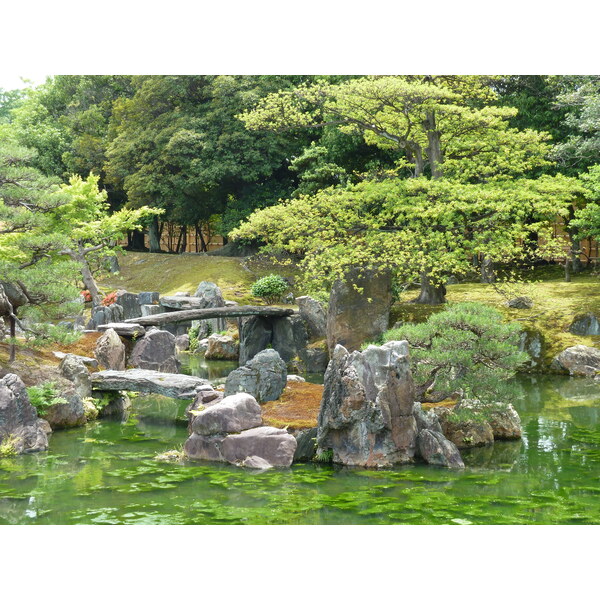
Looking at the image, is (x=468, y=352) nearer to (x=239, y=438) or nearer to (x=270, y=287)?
(x=239, y=438)

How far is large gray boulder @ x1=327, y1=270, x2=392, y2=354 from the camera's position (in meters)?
15.9

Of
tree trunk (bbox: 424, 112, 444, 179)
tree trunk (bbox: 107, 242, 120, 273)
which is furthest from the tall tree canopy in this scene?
tree trunk (bbox: 107, 242, 120, 273)

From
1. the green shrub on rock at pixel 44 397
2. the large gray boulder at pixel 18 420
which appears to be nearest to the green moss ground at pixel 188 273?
the green shrub on rock at pixel 44 397

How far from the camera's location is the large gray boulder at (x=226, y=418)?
30.8ft

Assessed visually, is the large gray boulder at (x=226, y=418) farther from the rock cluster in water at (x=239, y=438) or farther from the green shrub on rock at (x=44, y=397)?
the green shrub on rock at (x=44, y=397)

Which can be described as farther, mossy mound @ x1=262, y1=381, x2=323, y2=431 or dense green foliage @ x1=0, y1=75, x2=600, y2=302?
dense green foliage @ x1=0, y1=75, x2=600, y2=302

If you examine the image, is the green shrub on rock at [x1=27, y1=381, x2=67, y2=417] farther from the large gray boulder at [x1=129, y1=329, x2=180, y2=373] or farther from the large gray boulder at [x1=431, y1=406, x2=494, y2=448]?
the large gray boulder at [x1=431, y1=406, x2=494, y2=448]

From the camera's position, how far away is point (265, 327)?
1900 centimetres

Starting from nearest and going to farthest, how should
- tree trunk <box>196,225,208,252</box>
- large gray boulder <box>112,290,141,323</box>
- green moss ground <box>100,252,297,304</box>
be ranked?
large gray boulder <box>112,290,141,323</box> → green moss ground <box>100,252,297,304</box> → tree trunk <box>196,225,208,252</box>

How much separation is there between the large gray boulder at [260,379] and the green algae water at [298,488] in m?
1.23

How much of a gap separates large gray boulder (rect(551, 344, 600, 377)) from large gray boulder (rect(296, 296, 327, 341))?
18.8 ft

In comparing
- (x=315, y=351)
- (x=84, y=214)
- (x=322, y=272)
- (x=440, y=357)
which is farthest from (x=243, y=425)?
(x=84, y=214)

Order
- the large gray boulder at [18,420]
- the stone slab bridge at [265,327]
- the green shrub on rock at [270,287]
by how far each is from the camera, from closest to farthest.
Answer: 1. the large gray boulder at [18,420]
2. the stone slab bridge at [265,327]
3. the green shrub on rock at [270,287]

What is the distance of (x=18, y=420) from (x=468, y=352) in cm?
614
